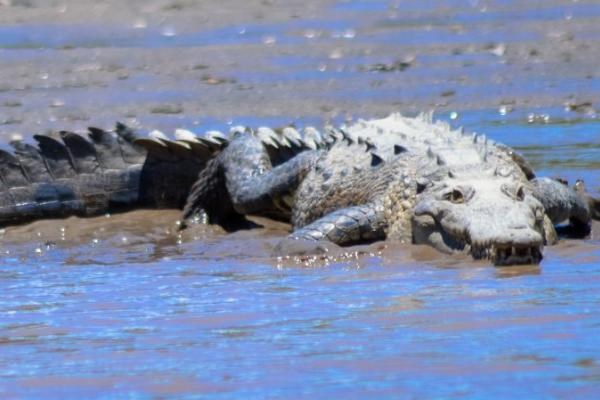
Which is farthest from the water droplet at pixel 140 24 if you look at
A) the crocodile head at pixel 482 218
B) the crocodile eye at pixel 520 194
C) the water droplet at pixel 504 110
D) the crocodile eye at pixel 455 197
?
the crocodile eye at pixel 520 194

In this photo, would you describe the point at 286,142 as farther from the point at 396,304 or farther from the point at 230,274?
the point at 396,304

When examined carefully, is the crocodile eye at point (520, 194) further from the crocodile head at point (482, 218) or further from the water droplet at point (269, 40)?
the water droplet at point (269, 40)

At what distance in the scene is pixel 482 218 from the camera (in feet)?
22.6

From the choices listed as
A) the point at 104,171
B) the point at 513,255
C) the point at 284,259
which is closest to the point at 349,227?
the point at 284,259

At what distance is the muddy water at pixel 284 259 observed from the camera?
4.84 m

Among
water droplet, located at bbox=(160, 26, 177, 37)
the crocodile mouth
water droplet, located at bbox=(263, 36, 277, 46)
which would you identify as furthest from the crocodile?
water droplet, located at bbox=(160, 26, 177, 37)

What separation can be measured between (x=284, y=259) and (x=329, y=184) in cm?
98

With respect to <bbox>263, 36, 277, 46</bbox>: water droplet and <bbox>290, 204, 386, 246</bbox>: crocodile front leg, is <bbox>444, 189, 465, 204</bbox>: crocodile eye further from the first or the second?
<bbox>263, 36, 277, 46</bbox>: water droplet

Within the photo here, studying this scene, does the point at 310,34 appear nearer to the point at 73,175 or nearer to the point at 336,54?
the point at 336,54

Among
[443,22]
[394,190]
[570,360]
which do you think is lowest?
[570,360]

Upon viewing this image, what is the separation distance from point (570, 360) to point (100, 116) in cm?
878

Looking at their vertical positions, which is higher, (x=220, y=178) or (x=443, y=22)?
(x=443, y=22)

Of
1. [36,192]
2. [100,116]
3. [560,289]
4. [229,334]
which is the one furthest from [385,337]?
[100,116]

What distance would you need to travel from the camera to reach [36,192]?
30.7 feet
